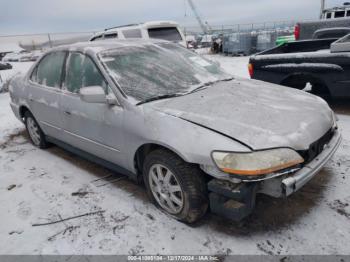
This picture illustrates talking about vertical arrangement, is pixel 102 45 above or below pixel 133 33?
below

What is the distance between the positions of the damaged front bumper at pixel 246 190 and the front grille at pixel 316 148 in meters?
0.08

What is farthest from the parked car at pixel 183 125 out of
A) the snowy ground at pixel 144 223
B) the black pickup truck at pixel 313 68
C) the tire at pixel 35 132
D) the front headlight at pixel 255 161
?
the black pickup truck at pixel 313 68

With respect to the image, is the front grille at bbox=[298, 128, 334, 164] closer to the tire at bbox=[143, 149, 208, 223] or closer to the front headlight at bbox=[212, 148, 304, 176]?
the front headlight at bbox=[212, 148, 304, 176]

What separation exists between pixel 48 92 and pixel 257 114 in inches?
105

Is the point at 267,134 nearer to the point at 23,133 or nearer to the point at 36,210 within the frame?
the point at 36,210

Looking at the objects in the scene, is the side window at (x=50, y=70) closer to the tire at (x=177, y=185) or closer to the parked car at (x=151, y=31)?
the tire at (x=177, y=185)

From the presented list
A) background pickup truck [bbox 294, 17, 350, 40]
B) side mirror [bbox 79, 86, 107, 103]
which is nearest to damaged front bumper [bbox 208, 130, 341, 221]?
side mirror [bbox 79, 86, 107, 103]

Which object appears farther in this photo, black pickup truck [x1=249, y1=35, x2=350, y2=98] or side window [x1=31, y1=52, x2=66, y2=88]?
black pickup truck [x1=249, y1=35, x2=350, y2=98]

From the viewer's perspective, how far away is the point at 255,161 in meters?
1.86

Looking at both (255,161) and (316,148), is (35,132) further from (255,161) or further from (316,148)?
(316,148)

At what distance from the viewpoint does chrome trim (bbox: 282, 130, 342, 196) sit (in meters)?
1.92

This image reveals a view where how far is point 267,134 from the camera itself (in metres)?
2.01

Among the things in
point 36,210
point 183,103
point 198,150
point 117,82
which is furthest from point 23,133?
point 198,150

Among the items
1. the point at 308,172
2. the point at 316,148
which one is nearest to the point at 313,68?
the point at 316,148
